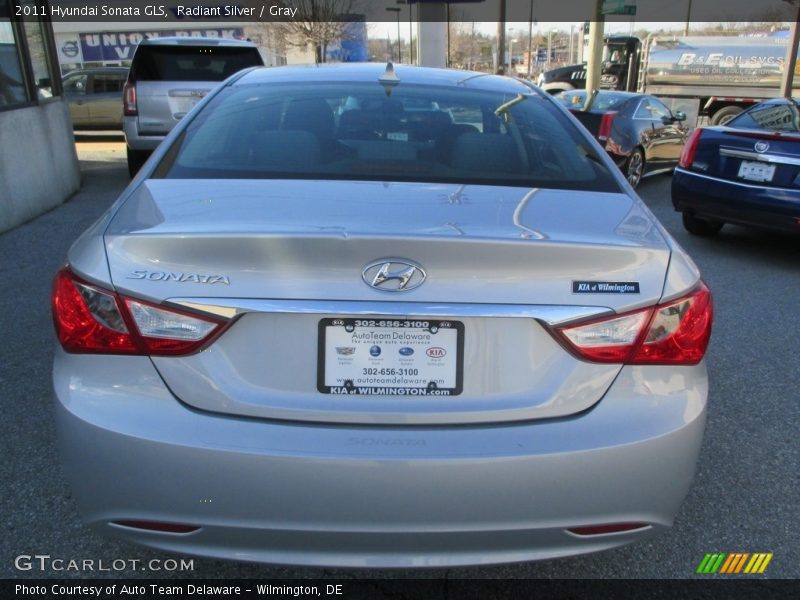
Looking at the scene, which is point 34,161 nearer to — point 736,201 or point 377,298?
point 736,201

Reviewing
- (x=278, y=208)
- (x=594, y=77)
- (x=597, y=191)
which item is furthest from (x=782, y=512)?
(x=594, y=77)

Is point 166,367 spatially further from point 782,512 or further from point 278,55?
point 278,55

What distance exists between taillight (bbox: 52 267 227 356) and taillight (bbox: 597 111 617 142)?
27.7ft

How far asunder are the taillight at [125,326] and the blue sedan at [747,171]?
5.59m

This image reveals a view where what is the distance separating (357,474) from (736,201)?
5622mm

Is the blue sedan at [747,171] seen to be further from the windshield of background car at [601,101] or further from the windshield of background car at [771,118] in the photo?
the windshield of background car at [601,101]

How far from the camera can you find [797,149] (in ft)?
19.0

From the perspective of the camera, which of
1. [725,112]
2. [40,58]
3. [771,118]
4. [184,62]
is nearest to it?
[771,118]

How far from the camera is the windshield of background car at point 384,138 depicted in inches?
90.7

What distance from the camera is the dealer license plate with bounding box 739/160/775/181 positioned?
19.7ft

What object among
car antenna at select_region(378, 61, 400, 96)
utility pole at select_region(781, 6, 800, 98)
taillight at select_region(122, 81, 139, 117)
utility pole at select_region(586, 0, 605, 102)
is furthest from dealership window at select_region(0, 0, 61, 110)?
utility pole at select_region(781, 6, 800, 98)

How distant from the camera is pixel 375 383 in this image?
174cm

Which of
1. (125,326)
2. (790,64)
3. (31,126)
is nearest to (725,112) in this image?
(790,64)

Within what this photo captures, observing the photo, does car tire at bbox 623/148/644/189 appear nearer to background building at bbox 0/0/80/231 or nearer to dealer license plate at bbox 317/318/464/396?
background building at bbox 0/0/80/231
